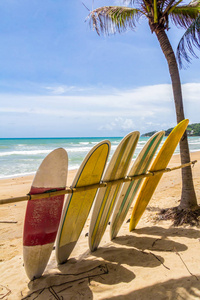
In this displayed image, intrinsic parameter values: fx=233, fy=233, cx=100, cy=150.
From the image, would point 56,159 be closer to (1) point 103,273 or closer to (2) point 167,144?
(1) point 103,273

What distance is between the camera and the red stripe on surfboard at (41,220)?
210 centimetres

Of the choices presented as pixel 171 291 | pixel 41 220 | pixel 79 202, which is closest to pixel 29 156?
pixel 79 202

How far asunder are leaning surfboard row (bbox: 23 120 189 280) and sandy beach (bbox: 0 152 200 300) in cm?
18

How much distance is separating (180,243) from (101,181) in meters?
1.28

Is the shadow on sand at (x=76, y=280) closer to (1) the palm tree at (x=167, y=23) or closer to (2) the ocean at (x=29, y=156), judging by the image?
(1) the palm tree at (x=167, y=23)

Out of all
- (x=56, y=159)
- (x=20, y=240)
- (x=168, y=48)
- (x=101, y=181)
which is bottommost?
(x=20, y=240)

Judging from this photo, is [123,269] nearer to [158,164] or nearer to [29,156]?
[158,164]

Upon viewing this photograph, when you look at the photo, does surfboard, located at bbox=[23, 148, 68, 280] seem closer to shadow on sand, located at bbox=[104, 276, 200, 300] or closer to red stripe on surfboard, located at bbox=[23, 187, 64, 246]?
red stripe on surfboard, located at bbox=[23, 187, 64, 246]

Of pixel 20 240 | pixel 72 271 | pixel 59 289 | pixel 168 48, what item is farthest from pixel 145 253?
pixel 168 48

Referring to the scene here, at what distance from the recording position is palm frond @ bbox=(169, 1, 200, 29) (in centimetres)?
423

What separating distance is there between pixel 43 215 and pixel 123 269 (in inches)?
39.1

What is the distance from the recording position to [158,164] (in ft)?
10.5

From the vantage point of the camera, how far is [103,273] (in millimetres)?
2305

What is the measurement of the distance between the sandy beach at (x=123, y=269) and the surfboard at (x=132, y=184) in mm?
277
